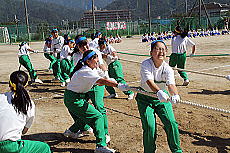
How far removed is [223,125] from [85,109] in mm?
3018

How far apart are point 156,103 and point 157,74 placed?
0.43 metres

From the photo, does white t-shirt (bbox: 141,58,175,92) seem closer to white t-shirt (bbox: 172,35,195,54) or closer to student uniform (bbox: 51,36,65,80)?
white t-shirt (bbox: 172,35,195,54)

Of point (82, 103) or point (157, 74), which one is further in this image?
point (82, 103)

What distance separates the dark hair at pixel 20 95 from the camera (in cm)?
336

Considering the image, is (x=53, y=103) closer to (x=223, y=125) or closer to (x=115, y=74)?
(x=115, y=74)

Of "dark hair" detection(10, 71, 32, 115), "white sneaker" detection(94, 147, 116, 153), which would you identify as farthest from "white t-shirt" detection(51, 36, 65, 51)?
"dark hair" detection(10, 71, 32, 115)

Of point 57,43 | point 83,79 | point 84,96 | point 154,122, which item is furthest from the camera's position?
point 57,43

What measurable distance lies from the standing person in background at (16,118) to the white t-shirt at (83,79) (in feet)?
3.69

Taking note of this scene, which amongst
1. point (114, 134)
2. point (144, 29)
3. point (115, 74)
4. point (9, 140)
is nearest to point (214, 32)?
point (144, 29)

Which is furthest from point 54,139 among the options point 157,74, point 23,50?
point 23,50

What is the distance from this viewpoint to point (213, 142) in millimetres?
5094

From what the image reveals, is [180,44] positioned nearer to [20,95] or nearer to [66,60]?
[66,60]

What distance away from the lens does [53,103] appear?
8297mm

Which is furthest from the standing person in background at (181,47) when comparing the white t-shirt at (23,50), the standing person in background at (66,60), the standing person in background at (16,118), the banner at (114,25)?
the banner at (114,25)
